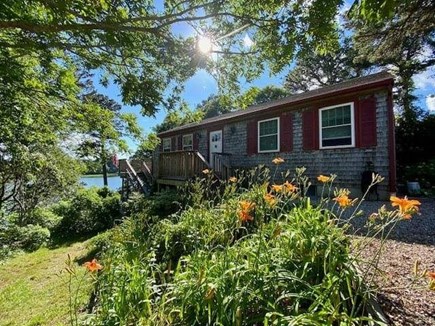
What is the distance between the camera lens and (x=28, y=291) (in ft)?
16.6

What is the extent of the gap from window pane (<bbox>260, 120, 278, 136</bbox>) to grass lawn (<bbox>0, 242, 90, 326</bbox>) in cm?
814

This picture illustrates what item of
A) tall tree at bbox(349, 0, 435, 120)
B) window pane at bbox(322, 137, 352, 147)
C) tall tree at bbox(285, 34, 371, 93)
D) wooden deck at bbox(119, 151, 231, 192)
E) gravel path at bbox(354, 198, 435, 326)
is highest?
tall tree at bbox(285, 34, 371, 93)

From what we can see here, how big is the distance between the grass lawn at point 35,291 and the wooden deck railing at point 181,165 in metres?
4.57

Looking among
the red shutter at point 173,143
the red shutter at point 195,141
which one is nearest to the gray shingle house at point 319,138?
the red shutter at point 195,141

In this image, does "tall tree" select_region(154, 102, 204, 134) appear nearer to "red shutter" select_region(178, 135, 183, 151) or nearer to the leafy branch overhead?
the leafy branch overhead

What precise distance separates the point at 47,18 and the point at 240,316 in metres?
3.60

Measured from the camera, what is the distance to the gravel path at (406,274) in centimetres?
207

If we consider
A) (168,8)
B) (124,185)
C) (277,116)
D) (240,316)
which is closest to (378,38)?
(277,116)

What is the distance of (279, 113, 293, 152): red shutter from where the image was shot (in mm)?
10617

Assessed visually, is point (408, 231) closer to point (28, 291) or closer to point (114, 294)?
point (114, 294)

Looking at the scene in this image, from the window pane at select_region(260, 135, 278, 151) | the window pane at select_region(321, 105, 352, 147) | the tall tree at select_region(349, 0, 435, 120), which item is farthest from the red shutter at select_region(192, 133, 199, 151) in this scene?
the tall tree at select_region(349, 0, 435, 120)

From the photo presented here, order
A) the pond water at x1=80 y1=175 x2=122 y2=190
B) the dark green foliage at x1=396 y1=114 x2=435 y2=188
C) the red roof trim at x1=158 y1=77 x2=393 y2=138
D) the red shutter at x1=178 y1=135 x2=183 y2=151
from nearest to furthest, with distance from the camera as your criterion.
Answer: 1. the red roof trim at x1=158 y1=77 x2=393 y2=138
2. the dark green foliage at x1=396 y1=114 x2=435 y2=188
3. the red shutter at x1=178 y1=135 x2=183 y2=151
4. the pond water at x1=80 y1=175 x2=122 y2=190

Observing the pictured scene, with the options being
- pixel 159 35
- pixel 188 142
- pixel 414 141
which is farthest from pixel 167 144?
pixel 159 35

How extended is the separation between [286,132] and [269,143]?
0.96 m
